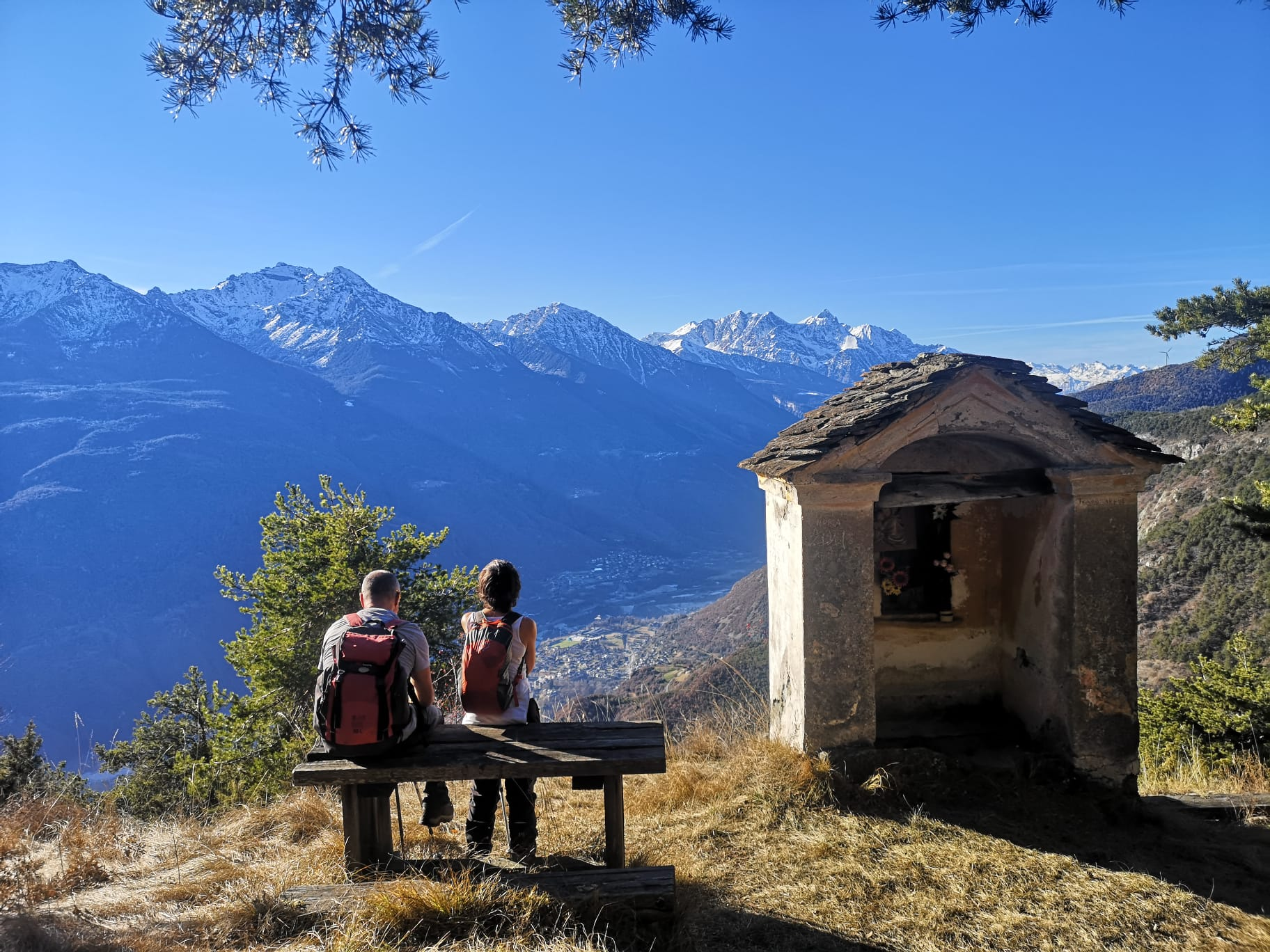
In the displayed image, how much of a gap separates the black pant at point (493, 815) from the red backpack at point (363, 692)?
2.23ft

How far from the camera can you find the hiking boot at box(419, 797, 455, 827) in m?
3.79

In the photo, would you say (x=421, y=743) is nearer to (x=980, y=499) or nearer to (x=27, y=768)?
(x=980, y=499)

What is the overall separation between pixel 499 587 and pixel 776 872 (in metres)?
2.05

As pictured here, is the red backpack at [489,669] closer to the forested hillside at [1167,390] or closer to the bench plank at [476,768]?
the bench plank at [476,768]

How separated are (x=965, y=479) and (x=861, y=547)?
96 centimetres

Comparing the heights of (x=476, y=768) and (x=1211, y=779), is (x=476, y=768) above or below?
above

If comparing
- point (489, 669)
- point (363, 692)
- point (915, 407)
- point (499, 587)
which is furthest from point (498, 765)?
point (915, 407)

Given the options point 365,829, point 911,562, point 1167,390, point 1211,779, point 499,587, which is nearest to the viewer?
point 365,829

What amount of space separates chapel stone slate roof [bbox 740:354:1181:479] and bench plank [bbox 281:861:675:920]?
2.52m

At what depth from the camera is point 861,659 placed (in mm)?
4801

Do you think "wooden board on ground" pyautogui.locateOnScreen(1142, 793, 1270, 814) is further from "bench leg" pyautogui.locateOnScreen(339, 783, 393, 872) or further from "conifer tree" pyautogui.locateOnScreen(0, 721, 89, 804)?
"conifer tree" pyautogui.locateOnScreen(0, 721, 89, 804)

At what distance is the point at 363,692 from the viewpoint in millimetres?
3072

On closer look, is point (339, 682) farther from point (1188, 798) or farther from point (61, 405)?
point (61, 405)

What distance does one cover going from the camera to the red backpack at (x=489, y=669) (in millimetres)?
3475
